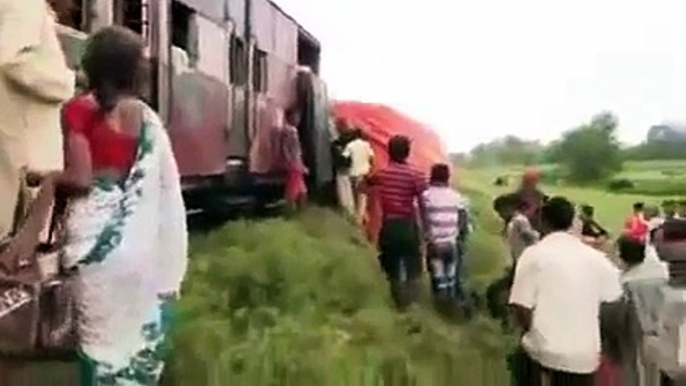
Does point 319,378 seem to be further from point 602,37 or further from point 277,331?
point 602,37

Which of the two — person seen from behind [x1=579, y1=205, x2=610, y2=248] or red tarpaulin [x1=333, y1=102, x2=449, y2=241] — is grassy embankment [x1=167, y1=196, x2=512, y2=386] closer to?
red tarpaulin [x1=333, y1=102, x2=449, y2=241]

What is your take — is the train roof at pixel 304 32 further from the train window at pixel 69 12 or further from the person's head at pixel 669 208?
the person's head at pixel 669 208

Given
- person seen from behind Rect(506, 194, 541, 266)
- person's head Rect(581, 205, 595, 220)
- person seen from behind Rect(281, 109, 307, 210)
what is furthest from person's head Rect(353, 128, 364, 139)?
person's head Rect(581, 205, 595, 220)

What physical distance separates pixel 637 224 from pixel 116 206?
1.19 metres

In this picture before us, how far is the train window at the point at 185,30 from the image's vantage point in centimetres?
297

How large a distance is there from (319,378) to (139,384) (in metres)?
0.43

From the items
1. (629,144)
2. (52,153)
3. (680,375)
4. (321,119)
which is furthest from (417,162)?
(52,153)

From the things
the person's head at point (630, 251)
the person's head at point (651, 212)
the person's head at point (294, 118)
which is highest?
the person's head at point (294, 118)

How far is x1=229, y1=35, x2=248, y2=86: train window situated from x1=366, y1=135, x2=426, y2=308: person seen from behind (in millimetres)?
339

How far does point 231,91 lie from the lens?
121 inches

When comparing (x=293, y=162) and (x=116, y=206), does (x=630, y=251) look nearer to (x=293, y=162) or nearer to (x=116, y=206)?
(x=293, y=162)

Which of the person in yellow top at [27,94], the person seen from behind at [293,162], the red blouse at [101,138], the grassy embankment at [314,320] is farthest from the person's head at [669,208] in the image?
the person in yellow top at [27,94]

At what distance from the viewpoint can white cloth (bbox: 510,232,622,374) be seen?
9.69 ft

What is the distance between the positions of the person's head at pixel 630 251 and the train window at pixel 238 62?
2.84ft
